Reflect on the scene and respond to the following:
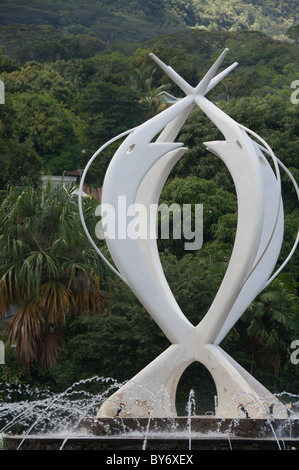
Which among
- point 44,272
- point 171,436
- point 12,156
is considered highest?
point 12,156

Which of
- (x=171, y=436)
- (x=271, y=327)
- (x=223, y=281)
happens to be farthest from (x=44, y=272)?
(x=171, y=436)

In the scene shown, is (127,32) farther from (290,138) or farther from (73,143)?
(290,138)

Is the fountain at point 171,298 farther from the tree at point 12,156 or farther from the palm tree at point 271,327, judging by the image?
the tree at point 12,156

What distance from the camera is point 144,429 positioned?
12797 millimetres

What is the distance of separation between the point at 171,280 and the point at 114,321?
6.05 feet

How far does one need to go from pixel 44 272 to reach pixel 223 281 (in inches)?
285

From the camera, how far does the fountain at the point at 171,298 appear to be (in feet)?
42.5

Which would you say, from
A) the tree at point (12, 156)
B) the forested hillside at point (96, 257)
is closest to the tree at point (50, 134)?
the forested hillside at point (96, 257)

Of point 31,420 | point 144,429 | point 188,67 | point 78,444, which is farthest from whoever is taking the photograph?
point 188,67

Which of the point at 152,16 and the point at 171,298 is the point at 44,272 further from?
the point at 152,16

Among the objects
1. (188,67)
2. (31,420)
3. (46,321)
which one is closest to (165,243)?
(46,321)

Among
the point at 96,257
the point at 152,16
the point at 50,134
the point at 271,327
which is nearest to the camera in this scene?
the point at 271,327

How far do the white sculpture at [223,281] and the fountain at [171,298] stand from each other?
16mm

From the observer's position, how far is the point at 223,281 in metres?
14.2
